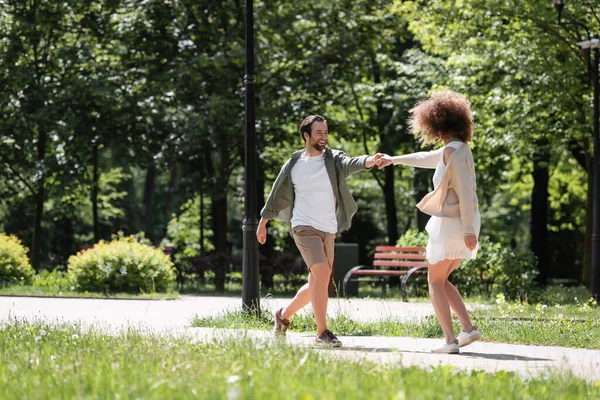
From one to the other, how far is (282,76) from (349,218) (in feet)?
52.5

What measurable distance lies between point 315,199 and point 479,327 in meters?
2.73

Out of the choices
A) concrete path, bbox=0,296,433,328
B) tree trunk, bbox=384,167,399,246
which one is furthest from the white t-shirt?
tree trunk, bbox=384,167,399,246

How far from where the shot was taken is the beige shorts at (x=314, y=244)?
9305mm

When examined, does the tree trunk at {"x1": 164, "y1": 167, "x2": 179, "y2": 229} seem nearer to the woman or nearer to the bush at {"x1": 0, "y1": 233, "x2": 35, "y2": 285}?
the bush at {"x1": 0, "y1": 233, "x2": 35, "y2": 285}

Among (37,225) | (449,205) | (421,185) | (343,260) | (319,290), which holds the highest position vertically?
(421,185)

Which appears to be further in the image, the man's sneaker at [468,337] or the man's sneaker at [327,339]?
the man's sneaker at [327,339]

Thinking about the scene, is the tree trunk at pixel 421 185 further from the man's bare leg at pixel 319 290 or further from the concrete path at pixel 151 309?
the man's bare leg at pixel 319 290

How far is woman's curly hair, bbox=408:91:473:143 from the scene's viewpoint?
8.77 m

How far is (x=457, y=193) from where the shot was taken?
859cm

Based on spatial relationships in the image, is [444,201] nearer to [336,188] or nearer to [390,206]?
[336,188]

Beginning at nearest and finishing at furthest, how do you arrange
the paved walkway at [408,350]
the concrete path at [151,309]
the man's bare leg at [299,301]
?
the paved walkway at [408,350] → the man's bare leg at [299,301] → the concrete path at [151,309]

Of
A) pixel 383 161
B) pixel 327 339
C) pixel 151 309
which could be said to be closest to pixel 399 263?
pixel 151 309

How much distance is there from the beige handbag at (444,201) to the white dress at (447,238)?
44 mm

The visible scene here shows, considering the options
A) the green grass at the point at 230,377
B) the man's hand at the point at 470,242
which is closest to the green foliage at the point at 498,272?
the man's hand at the point at 470,242
